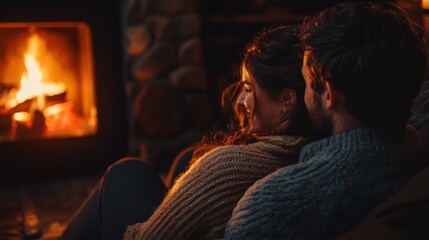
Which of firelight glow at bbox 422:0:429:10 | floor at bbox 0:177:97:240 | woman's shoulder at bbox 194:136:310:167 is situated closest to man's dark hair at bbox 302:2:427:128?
woman's shoulder at bbox 194:136:310:167

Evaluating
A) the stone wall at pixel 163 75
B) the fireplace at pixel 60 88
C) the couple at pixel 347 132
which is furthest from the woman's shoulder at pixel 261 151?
the fireplace at pixel 60 88

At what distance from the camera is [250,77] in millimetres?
1214

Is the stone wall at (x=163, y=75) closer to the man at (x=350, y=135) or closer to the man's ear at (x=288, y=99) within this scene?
the man's ear at (x=288, y=99)

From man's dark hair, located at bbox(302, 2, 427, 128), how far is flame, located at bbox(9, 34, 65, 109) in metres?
2.34

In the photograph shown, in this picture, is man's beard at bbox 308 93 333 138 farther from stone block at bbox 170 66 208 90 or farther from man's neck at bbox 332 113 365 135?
stone block at bbox 170 66 208 90

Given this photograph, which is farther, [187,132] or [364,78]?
[187,132]

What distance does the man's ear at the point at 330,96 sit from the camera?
83 centimetres

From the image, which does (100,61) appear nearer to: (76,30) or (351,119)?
(76,30)

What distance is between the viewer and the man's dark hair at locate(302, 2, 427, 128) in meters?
0.78

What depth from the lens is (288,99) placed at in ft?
3.86

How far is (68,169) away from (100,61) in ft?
1.91

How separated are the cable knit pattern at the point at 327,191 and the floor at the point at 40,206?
1.37 meters

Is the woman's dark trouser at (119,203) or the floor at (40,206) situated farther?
the floor at (40,206)

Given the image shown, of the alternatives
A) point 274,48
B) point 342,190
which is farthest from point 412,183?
point 274,48
